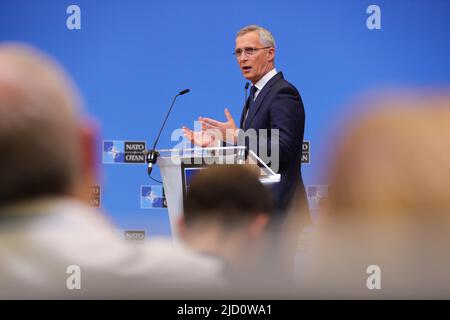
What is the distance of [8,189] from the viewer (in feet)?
2.52

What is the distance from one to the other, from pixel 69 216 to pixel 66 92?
171 mm

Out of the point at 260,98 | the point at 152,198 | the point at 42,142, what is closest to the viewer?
the point at 42,142

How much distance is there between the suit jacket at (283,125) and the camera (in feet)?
6.59

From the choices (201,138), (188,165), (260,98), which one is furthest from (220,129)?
(260,98)

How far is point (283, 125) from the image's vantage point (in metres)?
2.09

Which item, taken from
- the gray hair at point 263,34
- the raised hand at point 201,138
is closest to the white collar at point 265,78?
the gray hair at point 263,34

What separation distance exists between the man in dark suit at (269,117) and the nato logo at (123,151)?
0.26 m

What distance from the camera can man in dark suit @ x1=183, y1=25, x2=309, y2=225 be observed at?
196cm

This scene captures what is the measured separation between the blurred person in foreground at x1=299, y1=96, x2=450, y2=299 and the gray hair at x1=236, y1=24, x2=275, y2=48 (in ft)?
4.45

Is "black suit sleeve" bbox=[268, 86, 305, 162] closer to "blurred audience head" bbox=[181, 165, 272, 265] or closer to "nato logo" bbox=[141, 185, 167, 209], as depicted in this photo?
"nato logo" bbox=[141, 185, 167, 209]

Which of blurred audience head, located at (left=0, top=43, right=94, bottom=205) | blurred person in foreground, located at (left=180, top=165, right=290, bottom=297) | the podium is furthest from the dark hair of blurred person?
the podium

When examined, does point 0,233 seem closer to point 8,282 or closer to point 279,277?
point 8,282

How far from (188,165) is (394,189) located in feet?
3.30

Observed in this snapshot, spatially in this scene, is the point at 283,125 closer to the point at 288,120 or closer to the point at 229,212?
the point at 288,120
